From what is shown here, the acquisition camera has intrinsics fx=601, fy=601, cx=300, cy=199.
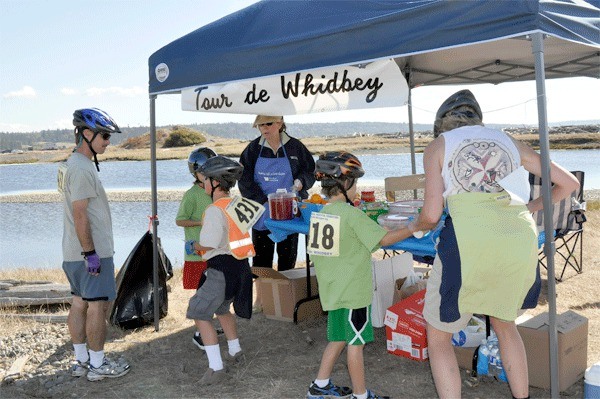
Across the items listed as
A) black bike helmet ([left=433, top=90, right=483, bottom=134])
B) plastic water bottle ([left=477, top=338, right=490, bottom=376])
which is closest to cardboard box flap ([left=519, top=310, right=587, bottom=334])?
plastic water bottle ([left=477, top=338, right=490, bottom=376])

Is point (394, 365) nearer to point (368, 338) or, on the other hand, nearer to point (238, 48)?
point (368, 338)

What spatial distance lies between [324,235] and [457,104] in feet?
3.33

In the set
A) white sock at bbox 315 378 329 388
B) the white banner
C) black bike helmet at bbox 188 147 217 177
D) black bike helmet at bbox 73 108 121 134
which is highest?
the white banner

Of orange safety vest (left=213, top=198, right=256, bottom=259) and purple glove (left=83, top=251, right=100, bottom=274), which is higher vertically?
orange safety vest (left=213, top=198, right=256, bottom=259)

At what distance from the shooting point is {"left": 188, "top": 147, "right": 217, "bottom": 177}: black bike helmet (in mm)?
4863

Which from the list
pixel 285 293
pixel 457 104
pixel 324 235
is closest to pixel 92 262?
pixel 324 235

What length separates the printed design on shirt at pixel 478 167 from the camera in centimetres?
286

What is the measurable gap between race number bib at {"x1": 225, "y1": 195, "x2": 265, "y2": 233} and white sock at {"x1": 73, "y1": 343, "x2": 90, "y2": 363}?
153 centimetres

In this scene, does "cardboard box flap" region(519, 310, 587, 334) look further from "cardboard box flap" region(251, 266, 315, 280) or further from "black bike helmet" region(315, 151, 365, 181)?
"cardboard box flap" region(251, 266, 315, 280)

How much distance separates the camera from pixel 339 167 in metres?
3.36

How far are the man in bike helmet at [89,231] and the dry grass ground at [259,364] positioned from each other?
38 centimetres

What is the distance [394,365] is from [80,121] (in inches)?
111

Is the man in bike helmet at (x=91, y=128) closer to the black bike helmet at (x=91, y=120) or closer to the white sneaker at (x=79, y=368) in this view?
A: the black bike helmet at (x=91, y=120)

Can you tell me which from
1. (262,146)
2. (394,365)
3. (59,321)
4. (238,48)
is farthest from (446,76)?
(59,321)
